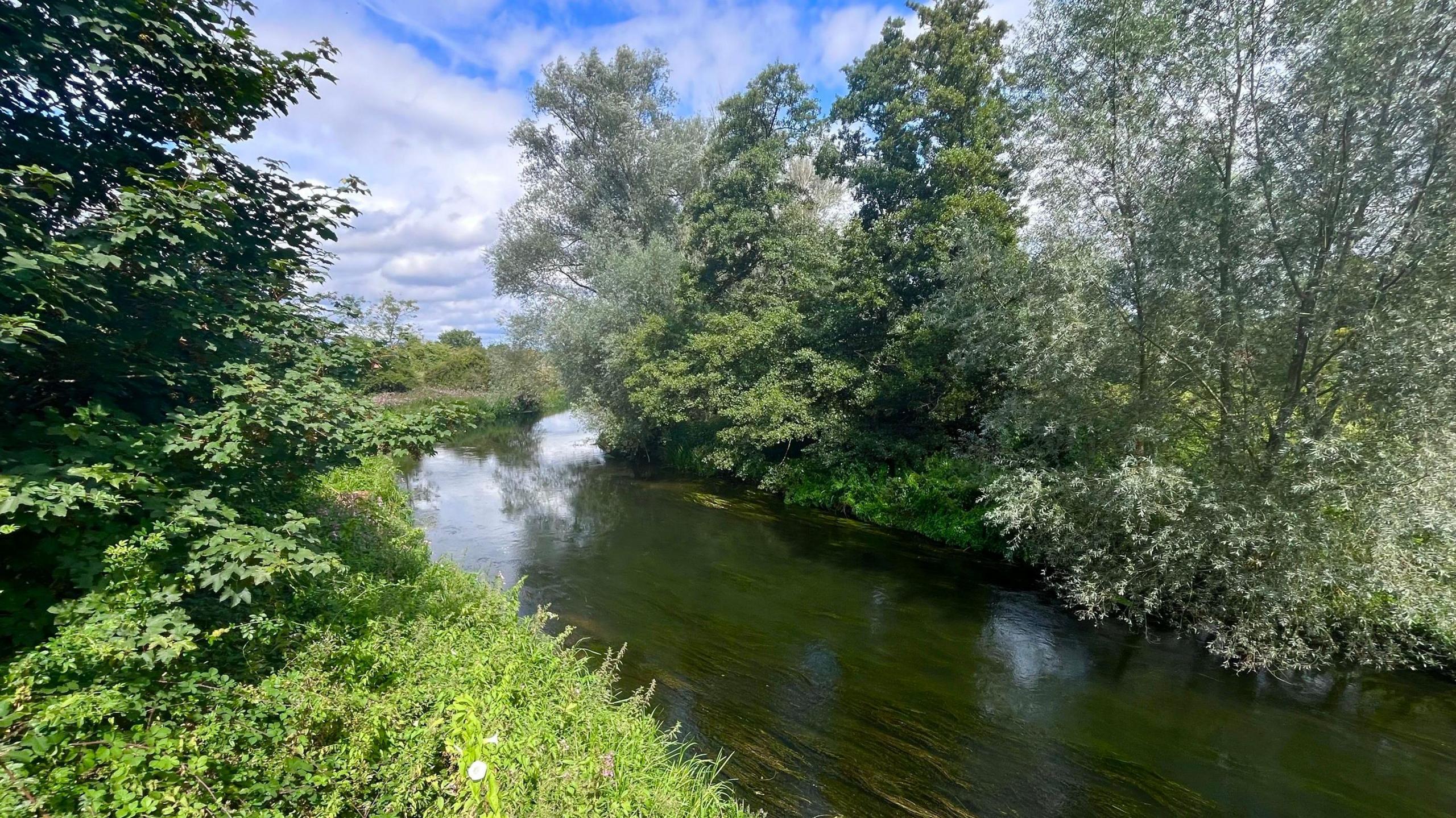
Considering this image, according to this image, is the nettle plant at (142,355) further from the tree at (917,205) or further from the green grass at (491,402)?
the green grass at (491,402)

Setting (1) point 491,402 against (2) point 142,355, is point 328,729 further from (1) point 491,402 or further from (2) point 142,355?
(1) point 491,402

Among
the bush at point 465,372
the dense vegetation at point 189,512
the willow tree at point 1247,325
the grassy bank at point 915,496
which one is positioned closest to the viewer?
the dense vegetation at point 189,512

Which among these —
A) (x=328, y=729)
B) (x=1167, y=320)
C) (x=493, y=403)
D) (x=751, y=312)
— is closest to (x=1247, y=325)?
(x=1167, y=320)

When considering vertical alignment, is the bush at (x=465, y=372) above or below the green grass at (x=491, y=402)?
above

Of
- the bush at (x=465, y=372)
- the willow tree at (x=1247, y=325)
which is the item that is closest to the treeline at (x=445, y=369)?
the bush at (x=465, y=372)

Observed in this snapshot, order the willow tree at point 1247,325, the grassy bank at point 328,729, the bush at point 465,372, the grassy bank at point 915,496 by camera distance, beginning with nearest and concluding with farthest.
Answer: the grassy bank at point 328,729 < the willow tree at point 1247,325 < the grassy bank at point 915,496 < the bush at point 465,372

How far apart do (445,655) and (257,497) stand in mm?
2198

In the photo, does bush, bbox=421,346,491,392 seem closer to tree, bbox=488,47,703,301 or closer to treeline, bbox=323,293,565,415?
treeline, bbox=323,293,565,415

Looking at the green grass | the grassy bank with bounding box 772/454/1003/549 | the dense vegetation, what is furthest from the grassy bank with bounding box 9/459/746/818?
the green grass

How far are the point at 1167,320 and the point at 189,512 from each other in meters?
12.9

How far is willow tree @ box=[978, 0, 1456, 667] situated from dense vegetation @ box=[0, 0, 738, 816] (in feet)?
28.3

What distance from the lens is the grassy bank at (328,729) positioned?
10.7 ft

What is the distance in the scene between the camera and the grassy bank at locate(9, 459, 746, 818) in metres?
3.27

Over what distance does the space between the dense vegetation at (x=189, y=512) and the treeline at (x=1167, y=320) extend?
8.81 metres
